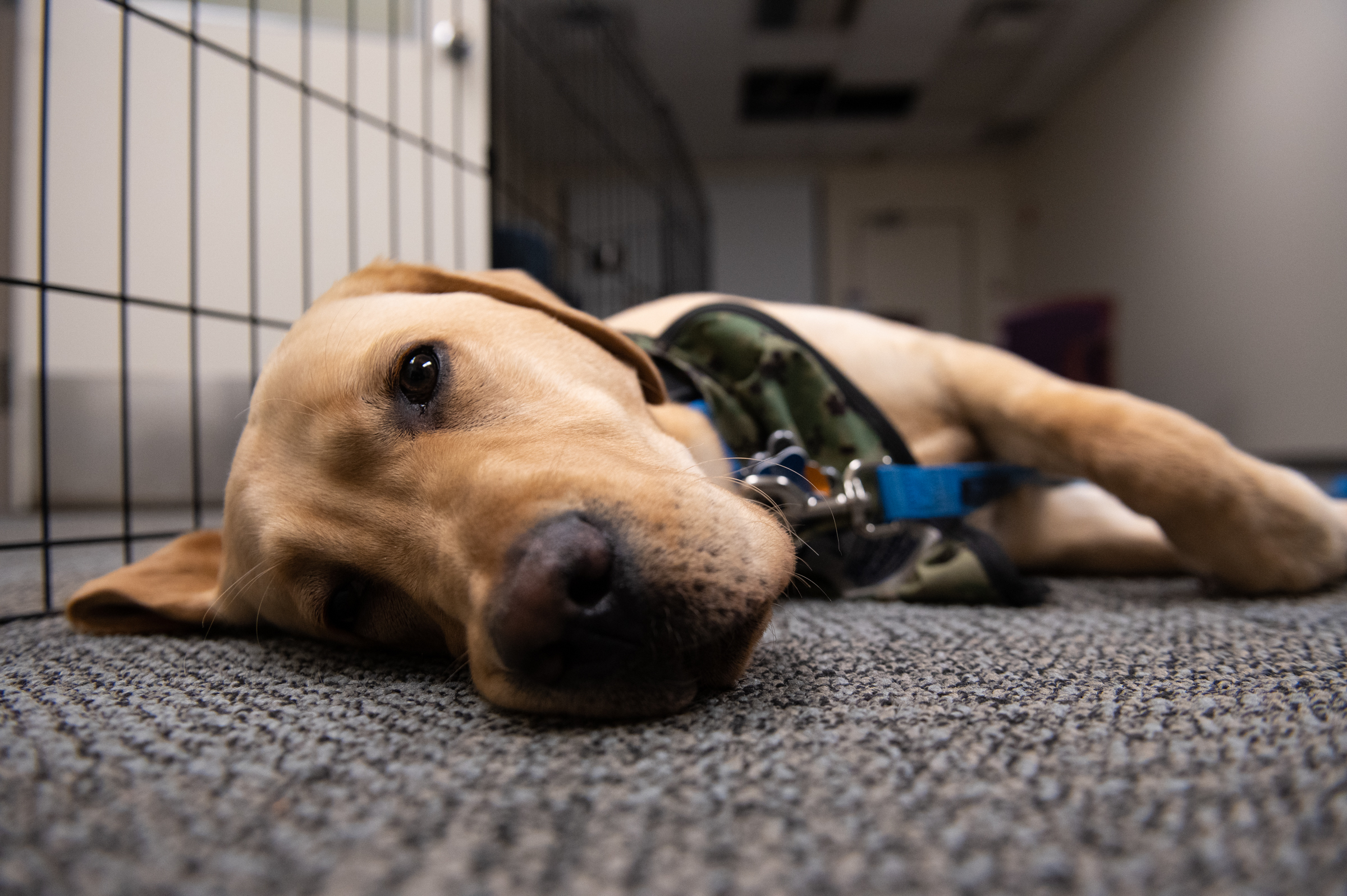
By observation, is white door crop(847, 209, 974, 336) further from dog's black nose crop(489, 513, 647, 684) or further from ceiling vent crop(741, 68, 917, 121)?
dog's black nose crop(489, 513, 647, 684)

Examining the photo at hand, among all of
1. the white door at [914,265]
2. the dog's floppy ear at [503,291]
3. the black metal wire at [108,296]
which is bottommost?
the dog's floppy ear at [503,291]

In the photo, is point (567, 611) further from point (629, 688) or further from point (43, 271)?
point (43, 271)

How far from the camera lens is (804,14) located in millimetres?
6711

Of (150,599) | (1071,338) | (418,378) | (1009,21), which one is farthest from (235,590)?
(1009,21)

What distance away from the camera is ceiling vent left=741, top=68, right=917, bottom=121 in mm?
7898

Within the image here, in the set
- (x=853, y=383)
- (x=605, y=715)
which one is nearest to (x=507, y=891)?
(x=605, y=715)

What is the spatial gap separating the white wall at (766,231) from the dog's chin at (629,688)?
9.82 meters

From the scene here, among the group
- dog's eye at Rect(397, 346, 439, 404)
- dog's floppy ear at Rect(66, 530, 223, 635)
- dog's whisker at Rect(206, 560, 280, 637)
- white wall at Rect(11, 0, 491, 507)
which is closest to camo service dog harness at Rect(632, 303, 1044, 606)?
dog's eye at Rect(397, 346, 439, 404)

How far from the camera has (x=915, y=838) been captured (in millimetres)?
457

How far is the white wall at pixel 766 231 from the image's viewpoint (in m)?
10.3

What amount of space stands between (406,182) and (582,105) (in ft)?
9.66

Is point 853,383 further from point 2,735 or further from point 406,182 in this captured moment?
point 406,182

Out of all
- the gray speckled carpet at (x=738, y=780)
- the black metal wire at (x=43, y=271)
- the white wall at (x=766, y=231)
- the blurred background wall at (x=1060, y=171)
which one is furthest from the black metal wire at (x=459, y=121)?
the white wall at (x=766, y=231)

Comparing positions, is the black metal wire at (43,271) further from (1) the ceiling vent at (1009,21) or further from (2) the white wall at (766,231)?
(2) the white wall at (766,231)
